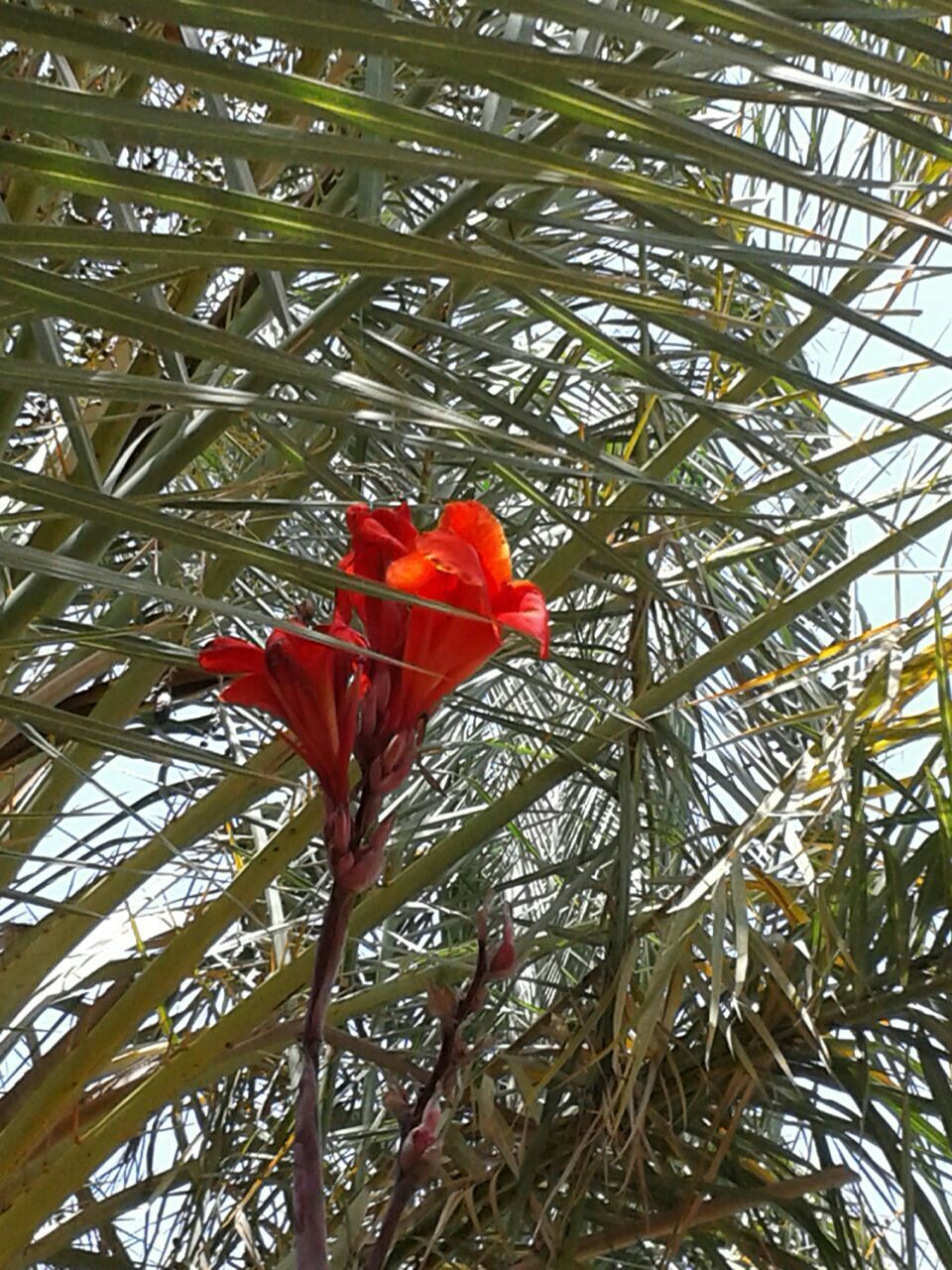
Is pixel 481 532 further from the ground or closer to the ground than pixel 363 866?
further from the ground

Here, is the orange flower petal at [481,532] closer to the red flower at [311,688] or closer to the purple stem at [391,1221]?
the red flower at [311,688]

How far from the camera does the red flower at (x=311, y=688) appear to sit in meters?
0.49

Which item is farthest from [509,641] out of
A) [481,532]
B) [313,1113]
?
[313,1113]

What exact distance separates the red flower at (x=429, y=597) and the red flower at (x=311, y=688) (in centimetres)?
1

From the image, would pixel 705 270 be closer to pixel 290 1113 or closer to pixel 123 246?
pixel 290 1113

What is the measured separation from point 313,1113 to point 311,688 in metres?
0.12

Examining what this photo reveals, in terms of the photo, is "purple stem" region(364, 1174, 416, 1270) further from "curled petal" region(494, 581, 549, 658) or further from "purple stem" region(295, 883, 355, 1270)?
"curled petal" region(494, 581, 549, 658)

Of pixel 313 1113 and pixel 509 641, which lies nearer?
pixel 313 1113

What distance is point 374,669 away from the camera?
19.6 inches

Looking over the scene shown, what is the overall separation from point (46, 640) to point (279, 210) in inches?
9.2

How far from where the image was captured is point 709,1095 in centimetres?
96

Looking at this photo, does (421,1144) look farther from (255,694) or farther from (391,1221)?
(255,694)

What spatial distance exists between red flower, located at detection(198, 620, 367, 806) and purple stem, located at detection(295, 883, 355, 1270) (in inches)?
1.9

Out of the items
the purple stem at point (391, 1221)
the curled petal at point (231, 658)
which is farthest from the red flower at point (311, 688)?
the purple stem at point (391, 1221)
